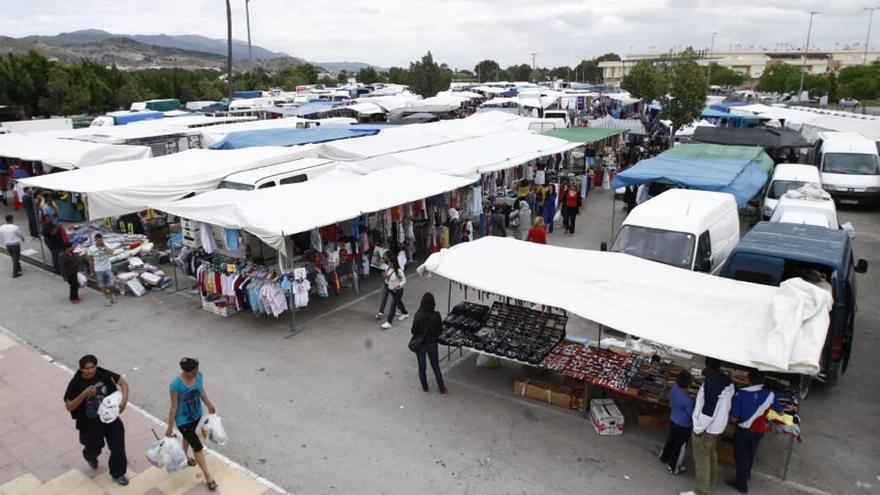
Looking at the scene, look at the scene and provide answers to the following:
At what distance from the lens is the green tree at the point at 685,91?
2758cm

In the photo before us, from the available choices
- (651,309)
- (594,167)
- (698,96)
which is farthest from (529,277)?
(698,96)

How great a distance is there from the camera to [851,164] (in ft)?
62.8

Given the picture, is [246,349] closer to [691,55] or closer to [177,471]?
[177,471]

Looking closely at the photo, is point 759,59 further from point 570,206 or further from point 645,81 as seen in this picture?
point 570,206

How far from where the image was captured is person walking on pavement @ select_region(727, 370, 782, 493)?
5703 millimetres

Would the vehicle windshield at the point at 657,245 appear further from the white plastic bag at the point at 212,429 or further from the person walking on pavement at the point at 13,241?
the person walking on pavement at the point at 13,241

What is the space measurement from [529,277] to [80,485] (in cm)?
545

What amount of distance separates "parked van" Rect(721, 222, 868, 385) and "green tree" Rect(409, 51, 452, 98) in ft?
183

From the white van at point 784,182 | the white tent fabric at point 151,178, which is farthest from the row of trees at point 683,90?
the white tent fabric at point 151,178

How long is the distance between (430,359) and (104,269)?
7.41m

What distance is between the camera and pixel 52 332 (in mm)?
10078

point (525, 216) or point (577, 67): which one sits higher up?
point (577, 67)

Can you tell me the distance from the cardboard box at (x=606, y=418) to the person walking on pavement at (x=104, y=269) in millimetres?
9216

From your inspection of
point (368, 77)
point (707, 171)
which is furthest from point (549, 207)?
point (368, 77)
